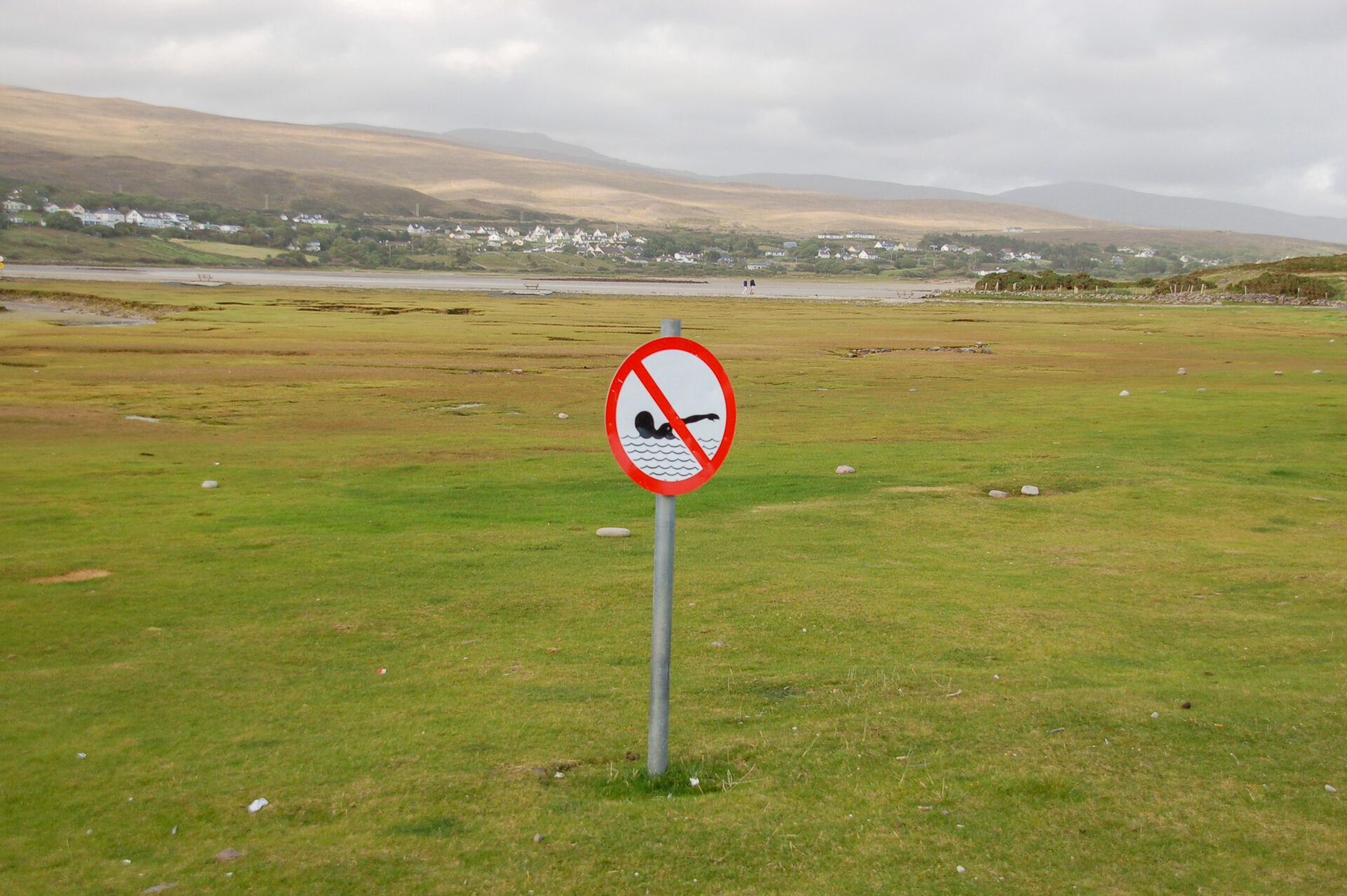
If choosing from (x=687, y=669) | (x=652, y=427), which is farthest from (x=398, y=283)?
(x=652, y=427)

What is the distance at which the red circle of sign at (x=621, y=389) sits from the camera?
5227 mm

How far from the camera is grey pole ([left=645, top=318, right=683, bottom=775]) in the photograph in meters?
5.34

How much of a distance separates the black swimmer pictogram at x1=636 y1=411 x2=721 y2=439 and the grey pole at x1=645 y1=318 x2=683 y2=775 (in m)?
0.31

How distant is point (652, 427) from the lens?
5.36m

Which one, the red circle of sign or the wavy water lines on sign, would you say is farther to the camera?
the wavy water lines on sign

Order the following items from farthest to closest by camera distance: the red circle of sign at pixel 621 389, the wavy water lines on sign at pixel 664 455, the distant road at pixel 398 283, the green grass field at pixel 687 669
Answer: the distant road at pixel 398 283 → the wavy water lines on sign at pixel 664 455 → the red circle of sign at pixel 621 389 → the green grass field at pixel 687 669

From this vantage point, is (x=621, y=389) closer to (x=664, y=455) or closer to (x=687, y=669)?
(x=664, y=455)

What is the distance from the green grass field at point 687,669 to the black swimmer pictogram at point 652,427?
1962 millimetres

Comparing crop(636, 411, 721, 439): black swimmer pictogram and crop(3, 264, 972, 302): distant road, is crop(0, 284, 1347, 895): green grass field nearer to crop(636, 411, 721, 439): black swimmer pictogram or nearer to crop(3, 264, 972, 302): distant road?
crop(636, 411, 721, 439): black swimmer pictogram

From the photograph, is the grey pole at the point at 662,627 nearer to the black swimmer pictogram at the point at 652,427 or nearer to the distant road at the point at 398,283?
the black swimmer pictogram at the point at 652,427

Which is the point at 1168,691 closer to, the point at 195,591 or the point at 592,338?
the point at 195,591

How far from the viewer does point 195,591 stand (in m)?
9.91

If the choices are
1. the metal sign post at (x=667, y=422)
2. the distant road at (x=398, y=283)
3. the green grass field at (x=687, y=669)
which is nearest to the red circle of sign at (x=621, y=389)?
the metal sign post at (x=667, y=422)

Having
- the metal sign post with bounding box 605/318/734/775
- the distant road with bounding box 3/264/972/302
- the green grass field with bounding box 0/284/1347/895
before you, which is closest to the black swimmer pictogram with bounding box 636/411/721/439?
the metal sign post with bounding box 605/318/734/775
